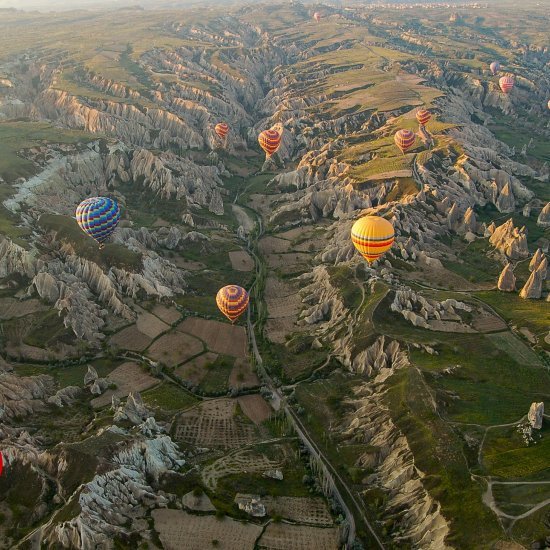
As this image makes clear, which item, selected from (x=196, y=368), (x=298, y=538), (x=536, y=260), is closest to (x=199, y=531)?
(x=298, y=538)

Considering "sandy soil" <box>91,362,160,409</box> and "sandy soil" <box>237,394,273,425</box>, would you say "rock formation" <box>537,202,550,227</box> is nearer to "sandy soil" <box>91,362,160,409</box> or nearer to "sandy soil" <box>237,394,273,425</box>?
"sandy soil" <box>237,394,273,425</box>

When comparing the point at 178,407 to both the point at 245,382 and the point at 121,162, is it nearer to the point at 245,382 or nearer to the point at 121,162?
the point at 245,382

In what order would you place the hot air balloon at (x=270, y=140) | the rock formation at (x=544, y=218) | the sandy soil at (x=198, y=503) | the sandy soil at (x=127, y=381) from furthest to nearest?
the hot air balloon at (x=270, y=140) → the rock formation at (x=544, y=218) → the sandy soil at (x=127, y=381) → the sandy soil at (x=198, y=503)

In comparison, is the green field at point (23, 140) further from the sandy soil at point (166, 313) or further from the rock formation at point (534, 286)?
the rock formation at point (534, 286)

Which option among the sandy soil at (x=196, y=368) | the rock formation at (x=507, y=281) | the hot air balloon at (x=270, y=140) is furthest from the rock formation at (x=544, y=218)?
the sandy soil at (x=196, y=368)

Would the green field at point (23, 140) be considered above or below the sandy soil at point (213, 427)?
above

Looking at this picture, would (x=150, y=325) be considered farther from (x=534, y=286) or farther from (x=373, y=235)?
(x=534, y=286)
